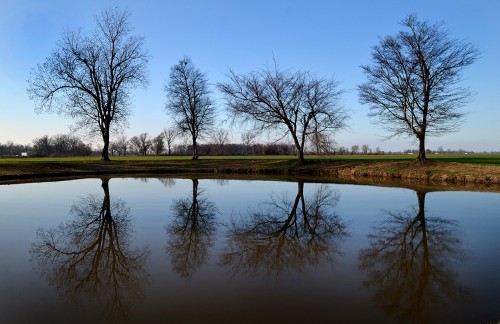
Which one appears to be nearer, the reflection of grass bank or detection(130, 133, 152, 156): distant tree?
the reflection of grass bank

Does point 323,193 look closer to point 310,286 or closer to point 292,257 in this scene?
point 292,257

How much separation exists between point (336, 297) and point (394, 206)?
8.52 metres

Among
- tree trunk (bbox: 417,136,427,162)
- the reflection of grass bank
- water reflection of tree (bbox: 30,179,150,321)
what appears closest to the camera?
water reflection of tree (bbox: 30,179,150,321)

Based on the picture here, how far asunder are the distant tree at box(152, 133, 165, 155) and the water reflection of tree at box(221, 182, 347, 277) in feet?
346

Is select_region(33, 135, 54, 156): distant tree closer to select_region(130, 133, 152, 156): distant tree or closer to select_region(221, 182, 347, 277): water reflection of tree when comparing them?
select_region(130, 133, 152, 156): distant tree

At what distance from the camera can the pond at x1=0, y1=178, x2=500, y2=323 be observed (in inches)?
172

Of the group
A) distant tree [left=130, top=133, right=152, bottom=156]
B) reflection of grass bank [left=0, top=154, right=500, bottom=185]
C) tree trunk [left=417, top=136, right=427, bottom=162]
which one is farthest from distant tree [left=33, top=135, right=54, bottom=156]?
tree trunk [left=417, top=136, right=427, bottom=162]

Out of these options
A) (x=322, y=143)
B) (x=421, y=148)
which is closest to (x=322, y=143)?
(x=322, y=143)

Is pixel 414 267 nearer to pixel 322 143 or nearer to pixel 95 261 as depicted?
pixel 95 261

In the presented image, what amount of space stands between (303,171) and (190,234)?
22892 millimetres

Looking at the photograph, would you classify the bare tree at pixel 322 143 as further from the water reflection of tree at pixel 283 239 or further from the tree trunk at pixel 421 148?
the water reflection of tree at pixel 283 239

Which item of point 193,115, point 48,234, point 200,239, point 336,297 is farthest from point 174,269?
point 193,115

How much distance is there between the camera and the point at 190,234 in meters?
8.26

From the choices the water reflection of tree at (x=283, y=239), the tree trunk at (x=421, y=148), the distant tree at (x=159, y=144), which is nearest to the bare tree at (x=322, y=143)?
the tree trunk at (x=421, y=148)
